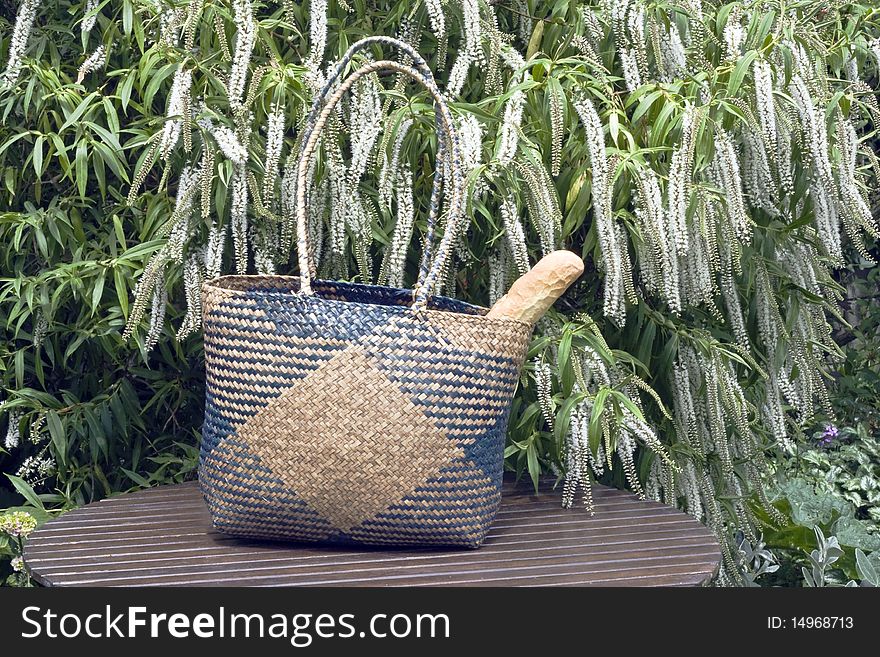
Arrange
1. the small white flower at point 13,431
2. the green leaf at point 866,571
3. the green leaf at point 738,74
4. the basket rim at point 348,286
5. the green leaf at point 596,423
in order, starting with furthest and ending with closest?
the green leaf at point 866,571
the small white flower at point 13,431
the green leaf at point 738,74
the green leaf at point 596,423
the basket rim at point 348,286

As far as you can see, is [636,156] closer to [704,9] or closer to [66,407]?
[704,9]

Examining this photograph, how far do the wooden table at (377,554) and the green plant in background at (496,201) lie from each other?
14 centimetres

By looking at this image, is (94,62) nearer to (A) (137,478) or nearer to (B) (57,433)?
(B) (57,433)

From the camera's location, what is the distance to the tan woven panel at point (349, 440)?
6.28 feet

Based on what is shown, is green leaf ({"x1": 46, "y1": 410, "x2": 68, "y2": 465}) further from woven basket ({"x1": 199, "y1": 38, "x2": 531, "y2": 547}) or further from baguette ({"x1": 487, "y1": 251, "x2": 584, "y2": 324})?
baguette ({"x1": 487, "y1": 251, "x2": 584, "y2": 324})

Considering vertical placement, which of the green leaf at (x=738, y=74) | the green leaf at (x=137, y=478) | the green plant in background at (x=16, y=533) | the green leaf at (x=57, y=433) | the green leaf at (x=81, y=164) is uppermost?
the green leaf at (x=738, y=74)

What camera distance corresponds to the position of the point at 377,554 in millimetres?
2002

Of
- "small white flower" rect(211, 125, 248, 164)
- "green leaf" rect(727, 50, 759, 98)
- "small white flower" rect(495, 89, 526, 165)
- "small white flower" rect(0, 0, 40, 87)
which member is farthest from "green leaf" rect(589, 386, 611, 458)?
"small white flower" rect(0, 0, 40, 87)

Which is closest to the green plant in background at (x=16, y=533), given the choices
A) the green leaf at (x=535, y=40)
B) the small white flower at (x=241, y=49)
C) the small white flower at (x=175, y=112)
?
the small white flower at (x=175, y=112)

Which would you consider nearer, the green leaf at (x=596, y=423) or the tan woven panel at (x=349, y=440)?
the tan woven panel at (x=349, y=440)

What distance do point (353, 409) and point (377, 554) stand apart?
28 centimetres

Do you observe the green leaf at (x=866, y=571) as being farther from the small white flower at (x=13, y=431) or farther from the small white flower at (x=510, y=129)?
the small white flower at (x=13, y=431)

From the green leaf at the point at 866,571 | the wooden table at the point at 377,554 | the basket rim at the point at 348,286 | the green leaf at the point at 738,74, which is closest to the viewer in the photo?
the wooden table at the point at 377,554
